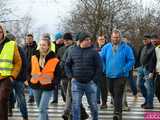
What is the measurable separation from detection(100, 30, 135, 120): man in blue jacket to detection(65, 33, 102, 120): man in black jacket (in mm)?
760

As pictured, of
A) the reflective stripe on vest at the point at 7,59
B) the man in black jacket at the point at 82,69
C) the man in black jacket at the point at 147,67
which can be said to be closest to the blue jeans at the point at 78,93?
the man in black jacket at the point at 82,69

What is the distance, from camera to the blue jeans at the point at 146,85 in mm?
15000

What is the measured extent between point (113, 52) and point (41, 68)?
207cm

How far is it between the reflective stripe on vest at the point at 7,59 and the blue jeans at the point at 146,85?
542 centimetres

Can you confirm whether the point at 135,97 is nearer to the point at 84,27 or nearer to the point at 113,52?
the point at 113,52

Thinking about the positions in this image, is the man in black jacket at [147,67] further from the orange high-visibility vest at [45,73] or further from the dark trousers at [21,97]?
the orange high-visibility vest at [45,73]

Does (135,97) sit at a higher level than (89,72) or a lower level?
Result: lower

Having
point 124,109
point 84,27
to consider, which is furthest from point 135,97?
point 84,27

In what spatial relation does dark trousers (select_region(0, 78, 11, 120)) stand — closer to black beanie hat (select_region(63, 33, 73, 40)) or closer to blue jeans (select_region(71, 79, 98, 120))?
blue jeans (select_region(71, 79, 98, 120))

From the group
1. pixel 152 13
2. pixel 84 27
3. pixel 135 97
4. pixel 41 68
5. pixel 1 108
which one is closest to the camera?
pixel 1 108

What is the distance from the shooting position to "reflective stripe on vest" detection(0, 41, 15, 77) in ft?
33.7

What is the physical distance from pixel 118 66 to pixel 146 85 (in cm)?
312

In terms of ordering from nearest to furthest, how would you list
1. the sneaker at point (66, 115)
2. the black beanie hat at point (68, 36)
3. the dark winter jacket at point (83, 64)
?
1. the dark winter jacket at point (83, 64)
2. the sneaker at point (66, 115)
3. the black beanie hat at point (68, 36)

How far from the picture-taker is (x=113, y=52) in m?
12.4
